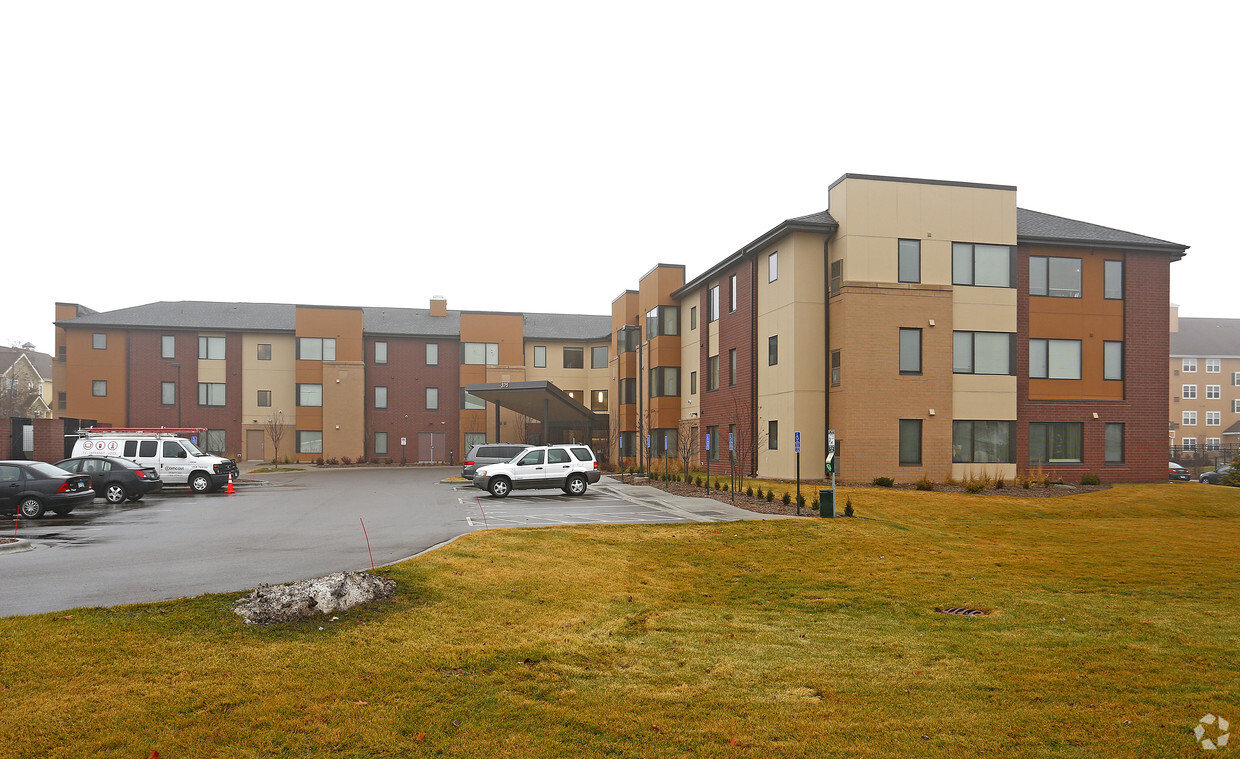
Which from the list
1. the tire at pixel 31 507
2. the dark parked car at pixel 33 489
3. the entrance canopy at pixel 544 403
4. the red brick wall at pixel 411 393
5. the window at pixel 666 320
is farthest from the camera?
the red brick wall at pixel 411 393

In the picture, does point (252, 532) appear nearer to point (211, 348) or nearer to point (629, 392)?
point (629, 392)

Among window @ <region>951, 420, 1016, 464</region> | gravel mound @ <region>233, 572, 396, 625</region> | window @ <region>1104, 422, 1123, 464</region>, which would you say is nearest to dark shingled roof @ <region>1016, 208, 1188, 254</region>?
window @ <region>1104, 422, 1123, 464</region>

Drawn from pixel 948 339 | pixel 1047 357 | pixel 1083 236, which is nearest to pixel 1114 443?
pixel 1047 357

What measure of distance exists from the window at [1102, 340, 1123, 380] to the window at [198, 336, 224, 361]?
55.4 m

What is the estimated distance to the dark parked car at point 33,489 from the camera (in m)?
20.0

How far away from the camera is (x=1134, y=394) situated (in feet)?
112

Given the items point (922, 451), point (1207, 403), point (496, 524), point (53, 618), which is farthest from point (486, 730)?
point (1207, 403)

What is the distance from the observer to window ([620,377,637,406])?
49844mm

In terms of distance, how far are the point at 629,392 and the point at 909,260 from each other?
22.4m

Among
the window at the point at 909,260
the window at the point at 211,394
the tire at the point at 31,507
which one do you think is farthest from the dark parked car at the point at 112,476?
the window at the point at 211,394

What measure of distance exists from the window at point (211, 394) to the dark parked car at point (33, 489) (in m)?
39.6

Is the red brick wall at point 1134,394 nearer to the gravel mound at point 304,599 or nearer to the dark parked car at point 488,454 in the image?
the dark parked car at point 488,454

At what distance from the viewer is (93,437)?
1185 inches

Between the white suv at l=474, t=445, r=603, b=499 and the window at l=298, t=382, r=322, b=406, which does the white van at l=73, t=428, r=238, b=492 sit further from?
the window at l=298, t=382, r=322, b=406
